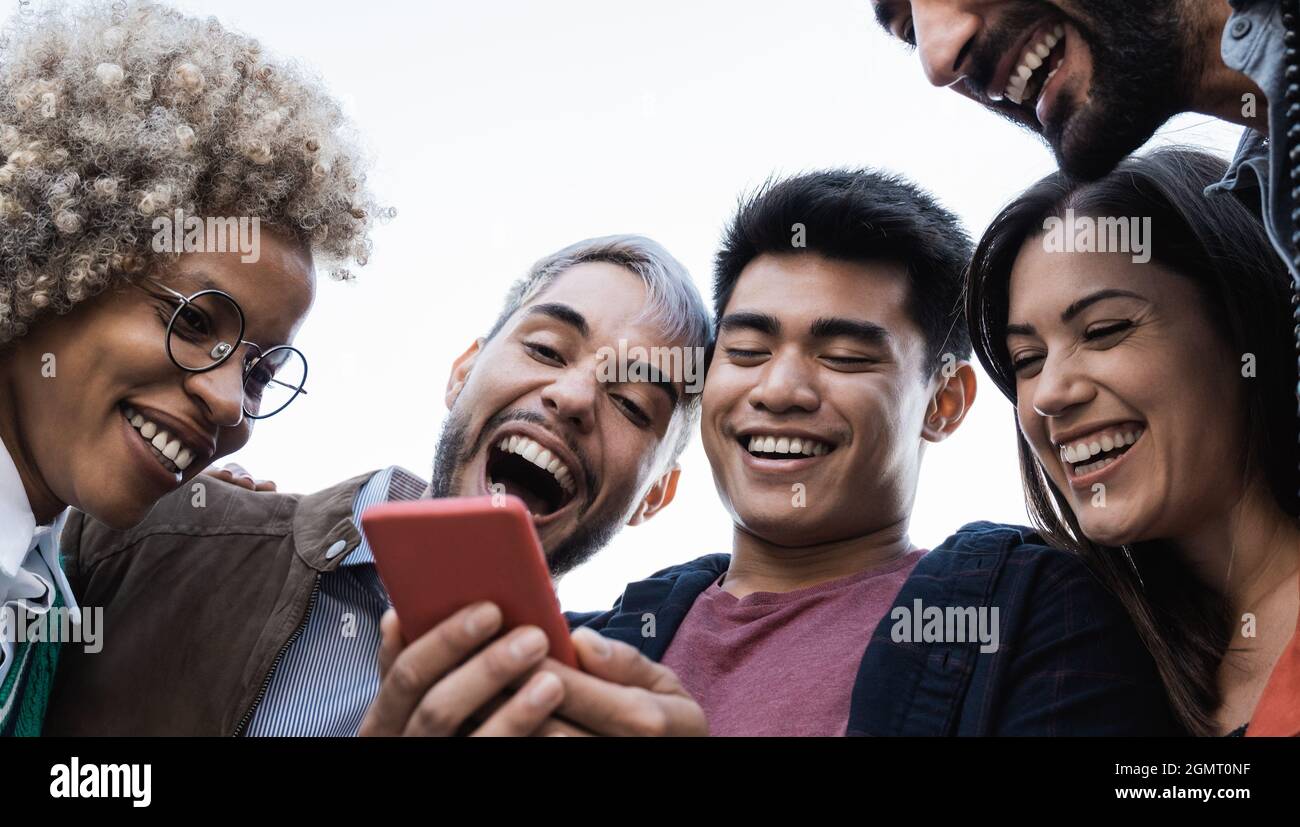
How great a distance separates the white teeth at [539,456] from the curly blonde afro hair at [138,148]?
771 millimetres

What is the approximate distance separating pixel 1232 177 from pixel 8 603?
10.3ft

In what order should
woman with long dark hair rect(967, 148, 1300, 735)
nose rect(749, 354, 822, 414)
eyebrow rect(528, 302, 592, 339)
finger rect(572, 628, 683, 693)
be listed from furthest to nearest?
eyebrow rect(528, 302, 592, 339), nose rect(749, 354, 822, 414), woman with long dark hair rect(967, 148, 1300, 735), finger rect(572, 628, 683, 693)

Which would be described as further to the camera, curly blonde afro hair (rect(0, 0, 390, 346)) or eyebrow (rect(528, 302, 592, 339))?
eyebrow (rect(528, 302, 592, 339))

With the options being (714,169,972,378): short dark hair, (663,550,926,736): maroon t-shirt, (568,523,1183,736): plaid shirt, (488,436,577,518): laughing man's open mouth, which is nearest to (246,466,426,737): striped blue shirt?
(488,436,577,518): laughing man's open mouth

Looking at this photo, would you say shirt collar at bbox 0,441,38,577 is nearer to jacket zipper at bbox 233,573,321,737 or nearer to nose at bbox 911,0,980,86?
jacket zipper at bbox 233,573,321,737

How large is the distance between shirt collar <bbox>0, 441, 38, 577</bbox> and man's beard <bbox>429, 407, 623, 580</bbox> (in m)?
1.24

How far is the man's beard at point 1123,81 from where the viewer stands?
9.18ft

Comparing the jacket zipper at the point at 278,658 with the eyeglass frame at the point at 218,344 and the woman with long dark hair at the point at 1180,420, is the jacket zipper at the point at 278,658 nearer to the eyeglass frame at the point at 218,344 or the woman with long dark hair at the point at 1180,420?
the eyeglass frame at the point at 218,344

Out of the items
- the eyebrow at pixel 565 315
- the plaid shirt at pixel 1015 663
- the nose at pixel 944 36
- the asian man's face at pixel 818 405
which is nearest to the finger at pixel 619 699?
the plaid shirt at pixel 1015 663

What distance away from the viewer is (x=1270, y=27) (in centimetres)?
246

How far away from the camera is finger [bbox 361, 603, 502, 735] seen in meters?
2.01

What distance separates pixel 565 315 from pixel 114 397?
1.45 meters
